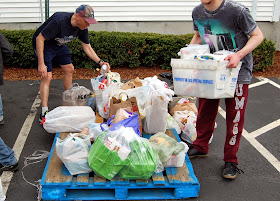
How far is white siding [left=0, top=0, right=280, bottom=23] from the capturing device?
8836mm

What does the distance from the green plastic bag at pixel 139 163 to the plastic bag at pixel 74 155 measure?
0.40 m

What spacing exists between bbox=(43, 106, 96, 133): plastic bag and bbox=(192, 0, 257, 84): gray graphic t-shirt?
1910 millimetres

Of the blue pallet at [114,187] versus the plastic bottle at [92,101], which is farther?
the plastic bottle at [92,101]

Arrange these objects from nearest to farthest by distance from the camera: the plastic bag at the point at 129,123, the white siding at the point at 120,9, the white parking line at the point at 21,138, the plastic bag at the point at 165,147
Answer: the plastic bag at the point at 165,147, the white parking line at the point at 21,138, the plastic bag at the point at 129,123, the white siding at the point at 120,9

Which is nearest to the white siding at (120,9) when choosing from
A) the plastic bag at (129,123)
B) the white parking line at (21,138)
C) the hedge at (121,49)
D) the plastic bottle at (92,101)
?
the hedge at (121,49)

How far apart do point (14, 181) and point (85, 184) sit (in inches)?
36.1

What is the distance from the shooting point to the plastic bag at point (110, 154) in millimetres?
3061

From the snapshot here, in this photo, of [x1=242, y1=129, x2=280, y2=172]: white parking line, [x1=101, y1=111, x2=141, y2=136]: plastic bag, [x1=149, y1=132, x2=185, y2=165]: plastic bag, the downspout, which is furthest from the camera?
the downspout

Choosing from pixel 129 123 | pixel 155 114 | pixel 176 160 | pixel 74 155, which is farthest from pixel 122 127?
pixel 155 114

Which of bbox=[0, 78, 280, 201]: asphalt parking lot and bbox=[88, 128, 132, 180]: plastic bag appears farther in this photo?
bbox=[0, 78, 280, 201]: asphalt parking lot

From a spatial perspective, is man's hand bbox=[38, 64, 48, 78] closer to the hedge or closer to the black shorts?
the black shorts

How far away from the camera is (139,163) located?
309cm

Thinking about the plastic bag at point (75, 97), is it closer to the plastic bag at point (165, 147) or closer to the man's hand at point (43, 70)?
the man's hand at point (43, 70)

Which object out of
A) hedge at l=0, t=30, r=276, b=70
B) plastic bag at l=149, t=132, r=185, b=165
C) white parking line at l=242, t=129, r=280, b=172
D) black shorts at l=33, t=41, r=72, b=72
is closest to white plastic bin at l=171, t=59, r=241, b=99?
plastic bag at l=149, t=132, r=185, b=165
